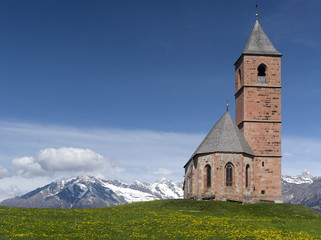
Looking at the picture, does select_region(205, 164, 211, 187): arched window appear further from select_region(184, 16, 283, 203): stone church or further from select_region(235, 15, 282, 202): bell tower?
select_region(235, 15, 282, 202): bell tower

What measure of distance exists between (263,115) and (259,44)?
42.2 feet

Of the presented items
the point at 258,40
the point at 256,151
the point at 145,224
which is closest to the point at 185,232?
the point at 145,224

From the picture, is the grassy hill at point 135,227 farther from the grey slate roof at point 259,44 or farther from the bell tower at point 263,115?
the grey slate roof at point 259,44

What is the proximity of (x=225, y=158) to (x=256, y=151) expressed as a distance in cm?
893

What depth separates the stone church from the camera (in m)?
62.0

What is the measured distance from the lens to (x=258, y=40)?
73188mm

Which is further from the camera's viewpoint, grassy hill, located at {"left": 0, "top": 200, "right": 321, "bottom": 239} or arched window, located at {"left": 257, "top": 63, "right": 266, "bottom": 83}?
arched window, located at {"left": 257, "top": 63, "right": 266, "bottom": 83}

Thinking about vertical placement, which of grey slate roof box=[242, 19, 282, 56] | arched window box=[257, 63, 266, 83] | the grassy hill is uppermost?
grey slate roof box=[242, 19, 282, 56]

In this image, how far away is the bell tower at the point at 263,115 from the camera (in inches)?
2697

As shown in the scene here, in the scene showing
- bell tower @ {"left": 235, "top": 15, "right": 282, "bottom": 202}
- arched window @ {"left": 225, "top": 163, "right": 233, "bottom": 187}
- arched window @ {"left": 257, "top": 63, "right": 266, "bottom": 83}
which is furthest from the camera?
arched window @ {"left": 257, "top": 63, "right": 266, "bottom": 83}

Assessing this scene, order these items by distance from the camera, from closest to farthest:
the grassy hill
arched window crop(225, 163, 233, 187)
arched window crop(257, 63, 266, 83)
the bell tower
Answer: the grassy hill
arched window crop(225, 163, 233, 187)
the bell tower
arched window crop(257, 63, 266, 83)

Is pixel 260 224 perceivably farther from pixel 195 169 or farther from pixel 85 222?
pixel 195 169

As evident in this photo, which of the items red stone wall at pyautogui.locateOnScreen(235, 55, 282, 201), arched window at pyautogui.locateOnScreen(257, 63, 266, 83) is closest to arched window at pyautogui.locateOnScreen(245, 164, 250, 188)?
red stone wall at pyautogui.locateOnScreen(235, 55, 282, 201)

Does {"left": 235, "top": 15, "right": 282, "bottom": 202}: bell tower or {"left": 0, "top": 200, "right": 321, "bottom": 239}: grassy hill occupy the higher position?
{"left": 235, "top": 15, "right": 282, "bottom": 202}: bell tower
